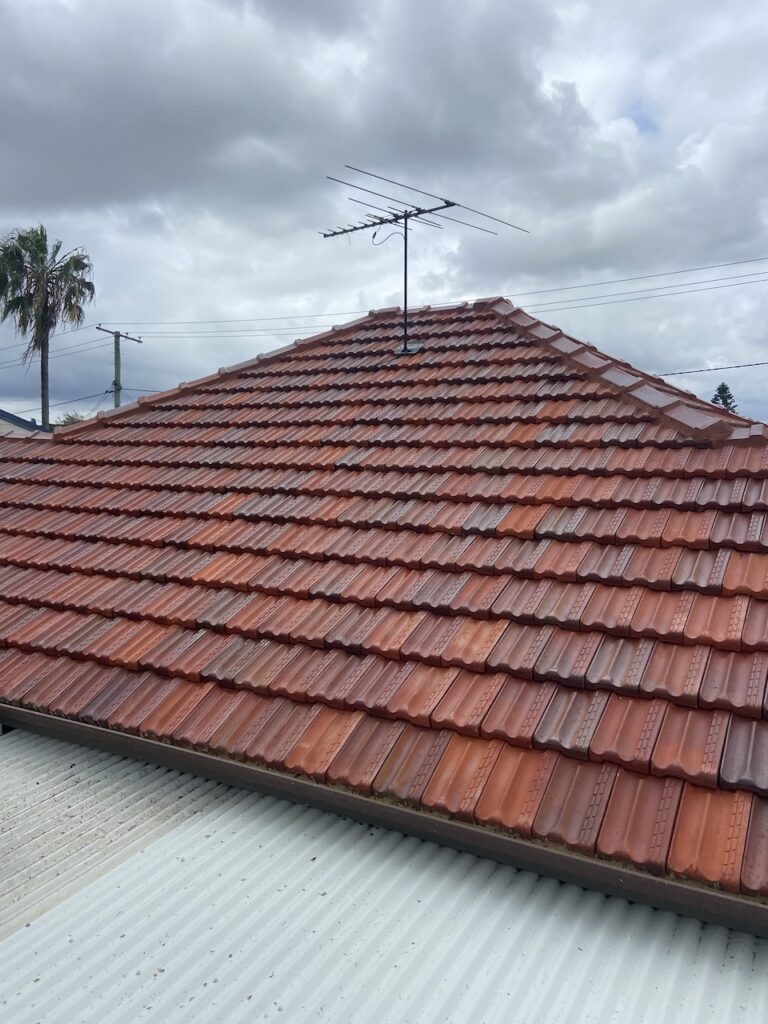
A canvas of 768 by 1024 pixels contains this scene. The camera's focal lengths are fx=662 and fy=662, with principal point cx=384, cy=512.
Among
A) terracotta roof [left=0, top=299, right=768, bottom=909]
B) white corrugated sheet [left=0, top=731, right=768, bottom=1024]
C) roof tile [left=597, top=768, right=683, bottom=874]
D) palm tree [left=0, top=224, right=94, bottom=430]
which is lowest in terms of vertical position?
white corrugated sheet [left=0, top=731, right=768, bottom=1024]

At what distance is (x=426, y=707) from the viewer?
2648mm

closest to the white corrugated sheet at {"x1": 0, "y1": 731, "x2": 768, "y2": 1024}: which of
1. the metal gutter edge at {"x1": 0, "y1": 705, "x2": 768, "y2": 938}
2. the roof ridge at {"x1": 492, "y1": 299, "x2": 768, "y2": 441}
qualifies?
the metal gutter edge at {"x1": 0, "y1": 705, "x2": 768, "y2": 938}

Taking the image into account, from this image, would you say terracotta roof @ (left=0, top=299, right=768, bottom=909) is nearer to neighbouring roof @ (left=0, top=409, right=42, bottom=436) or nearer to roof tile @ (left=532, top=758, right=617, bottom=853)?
roof tile @ (left=532, top=758, right=617, bottom=853)

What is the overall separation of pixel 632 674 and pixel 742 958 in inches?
35.9

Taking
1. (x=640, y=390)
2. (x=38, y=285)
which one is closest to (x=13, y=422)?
(x=38, y=285)

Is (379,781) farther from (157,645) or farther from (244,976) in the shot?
(157,645)

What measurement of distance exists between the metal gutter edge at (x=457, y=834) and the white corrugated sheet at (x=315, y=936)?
9cm

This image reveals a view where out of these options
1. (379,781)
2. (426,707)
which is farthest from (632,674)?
(379,781)

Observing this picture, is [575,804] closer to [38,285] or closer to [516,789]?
[516,789]

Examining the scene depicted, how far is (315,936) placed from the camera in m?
2.10

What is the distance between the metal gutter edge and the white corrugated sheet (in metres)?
0.09

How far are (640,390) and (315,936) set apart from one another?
12.2ft

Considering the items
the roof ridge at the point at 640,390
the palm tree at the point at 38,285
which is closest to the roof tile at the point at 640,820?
the roof ridge at the point at 640,390

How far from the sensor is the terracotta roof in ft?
7.47
